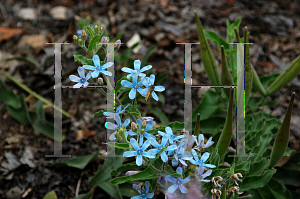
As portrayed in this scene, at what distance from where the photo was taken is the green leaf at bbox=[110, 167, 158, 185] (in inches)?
48.2

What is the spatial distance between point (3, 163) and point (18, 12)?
187 centimetres

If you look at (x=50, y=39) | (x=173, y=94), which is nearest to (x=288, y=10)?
(x=173, y=94)

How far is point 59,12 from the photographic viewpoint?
326cm

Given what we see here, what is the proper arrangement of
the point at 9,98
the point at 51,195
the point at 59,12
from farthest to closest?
the point at 59,12
the point at 9,98
the point at 51,195

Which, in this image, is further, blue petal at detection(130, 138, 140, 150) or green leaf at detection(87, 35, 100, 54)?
green leaf at detection(87, 35, 100, 54)

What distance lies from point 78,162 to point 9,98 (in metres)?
0.80

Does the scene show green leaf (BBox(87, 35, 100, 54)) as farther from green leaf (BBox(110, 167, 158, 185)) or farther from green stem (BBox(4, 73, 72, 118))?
green stem (BBox(4, 73, 72, 118))

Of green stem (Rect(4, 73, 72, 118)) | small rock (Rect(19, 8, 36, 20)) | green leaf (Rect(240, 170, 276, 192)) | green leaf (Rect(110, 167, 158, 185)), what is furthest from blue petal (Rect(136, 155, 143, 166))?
small rock (Rect(19, 8, 36, 20))

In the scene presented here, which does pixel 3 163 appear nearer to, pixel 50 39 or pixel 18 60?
pixel 18 60

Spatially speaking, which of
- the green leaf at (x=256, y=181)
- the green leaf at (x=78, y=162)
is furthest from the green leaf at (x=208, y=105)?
the green leaf at (x=78, y=162)

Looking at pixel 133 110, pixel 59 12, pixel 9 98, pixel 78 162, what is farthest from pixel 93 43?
pixel 59 12

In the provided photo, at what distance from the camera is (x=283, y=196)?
1686 mm

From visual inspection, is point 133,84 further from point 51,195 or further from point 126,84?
point 51,195

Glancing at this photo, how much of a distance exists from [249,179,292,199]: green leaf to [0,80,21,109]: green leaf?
1.77m
